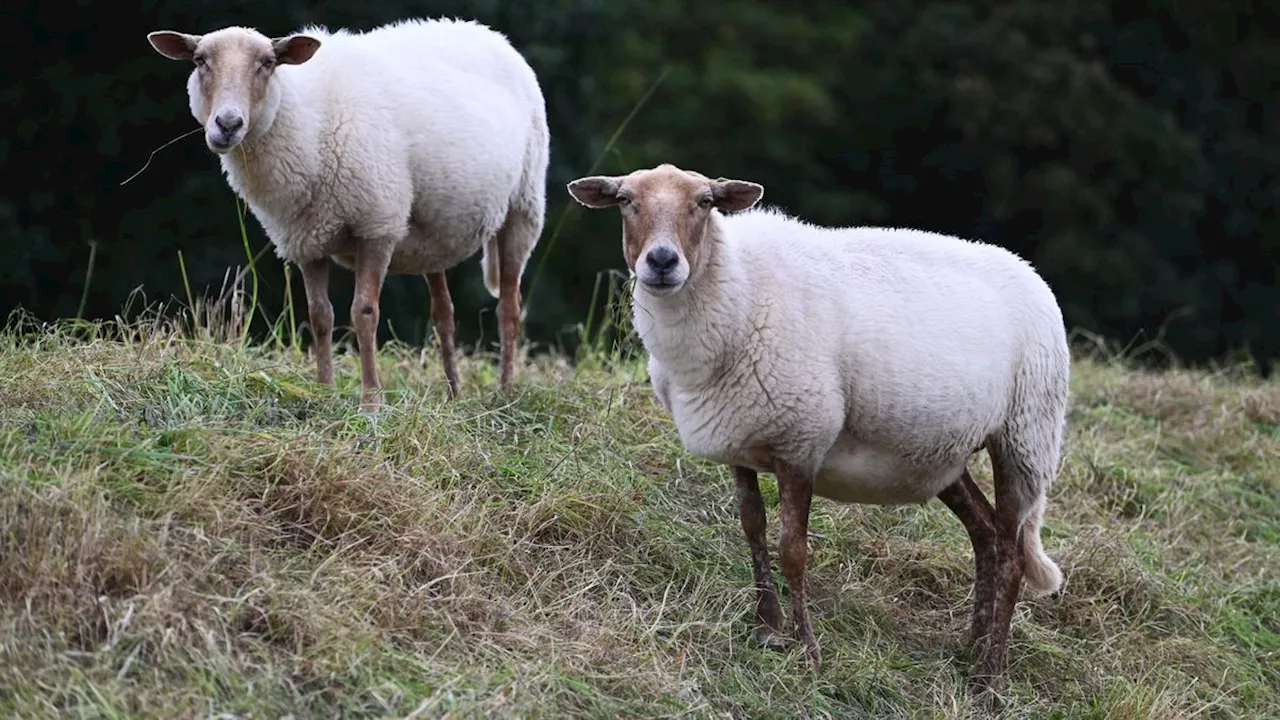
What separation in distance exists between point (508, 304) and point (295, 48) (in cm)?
191

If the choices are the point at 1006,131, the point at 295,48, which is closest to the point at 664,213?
the point at 295,48

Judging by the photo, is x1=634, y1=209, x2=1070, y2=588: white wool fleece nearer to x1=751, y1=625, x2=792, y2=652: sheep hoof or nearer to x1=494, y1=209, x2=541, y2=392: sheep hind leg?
x1=751, y1=625, x2=792, y2=652: sheep hoof

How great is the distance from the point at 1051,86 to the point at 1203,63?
8.67 feet

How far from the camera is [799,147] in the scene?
2261cm

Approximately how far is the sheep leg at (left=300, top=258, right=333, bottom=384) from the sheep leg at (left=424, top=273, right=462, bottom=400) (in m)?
0.69

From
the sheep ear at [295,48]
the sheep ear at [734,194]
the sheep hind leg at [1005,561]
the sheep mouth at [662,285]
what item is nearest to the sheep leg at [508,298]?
the sheep ear at [295,48]

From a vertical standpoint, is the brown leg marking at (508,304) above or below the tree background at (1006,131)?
above

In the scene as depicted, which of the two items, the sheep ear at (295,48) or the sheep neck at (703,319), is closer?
the sheep neck at (703,319)

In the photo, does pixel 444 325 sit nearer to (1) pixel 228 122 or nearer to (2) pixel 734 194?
(1) pixel 228 122

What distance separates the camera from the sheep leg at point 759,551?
19.9ft

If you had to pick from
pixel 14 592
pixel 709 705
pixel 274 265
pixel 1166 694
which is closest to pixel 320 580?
pixel 14 592

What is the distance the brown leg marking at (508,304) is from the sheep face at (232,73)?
171cm

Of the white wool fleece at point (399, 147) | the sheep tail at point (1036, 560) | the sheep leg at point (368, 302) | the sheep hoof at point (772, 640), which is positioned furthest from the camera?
the sheep leg at point (368, 302)

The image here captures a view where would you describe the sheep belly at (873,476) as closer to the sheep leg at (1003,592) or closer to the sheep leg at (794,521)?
the sheep leg at (794,521)
